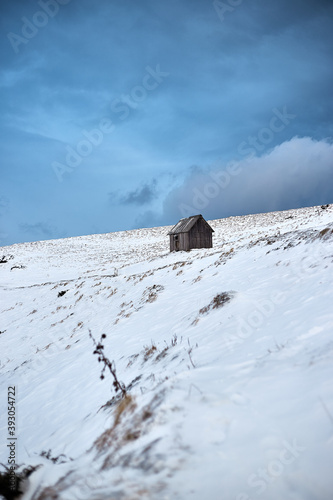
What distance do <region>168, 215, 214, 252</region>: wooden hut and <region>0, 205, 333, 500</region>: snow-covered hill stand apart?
20.8 meters

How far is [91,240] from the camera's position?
63.7m

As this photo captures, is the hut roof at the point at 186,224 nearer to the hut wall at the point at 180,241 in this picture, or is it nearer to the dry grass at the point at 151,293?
the hut wall at the point at 180,241

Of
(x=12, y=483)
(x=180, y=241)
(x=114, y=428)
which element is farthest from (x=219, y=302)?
(x=180, y=241)

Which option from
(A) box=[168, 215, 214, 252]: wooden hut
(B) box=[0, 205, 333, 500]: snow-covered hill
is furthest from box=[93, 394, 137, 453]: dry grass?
(A) box=[168, 215, 214, 252]: wooden hut

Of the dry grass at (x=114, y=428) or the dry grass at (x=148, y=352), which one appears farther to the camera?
Result: the dry grass at (x=148, y=352)

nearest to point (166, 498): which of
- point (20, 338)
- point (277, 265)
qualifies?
point (277, 265)

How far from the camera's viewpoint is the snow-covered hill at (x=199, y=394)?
207cm

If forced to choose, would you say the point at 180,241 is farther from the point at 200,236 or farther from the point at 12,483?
the point at 12,483

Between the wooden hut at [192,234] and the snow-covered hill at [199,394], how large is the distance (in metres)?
20.8

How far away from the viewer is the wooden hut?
31.4 meters

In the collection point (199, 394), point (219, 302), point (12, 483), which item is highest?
point (219, 302)

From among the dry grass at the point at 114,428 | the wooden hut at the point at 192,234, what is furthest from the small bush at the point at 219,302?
the wooden hut at the point at 192,234

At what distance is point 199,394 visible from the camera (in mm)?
2812

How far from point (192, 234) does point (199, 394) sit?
94.9 feet
